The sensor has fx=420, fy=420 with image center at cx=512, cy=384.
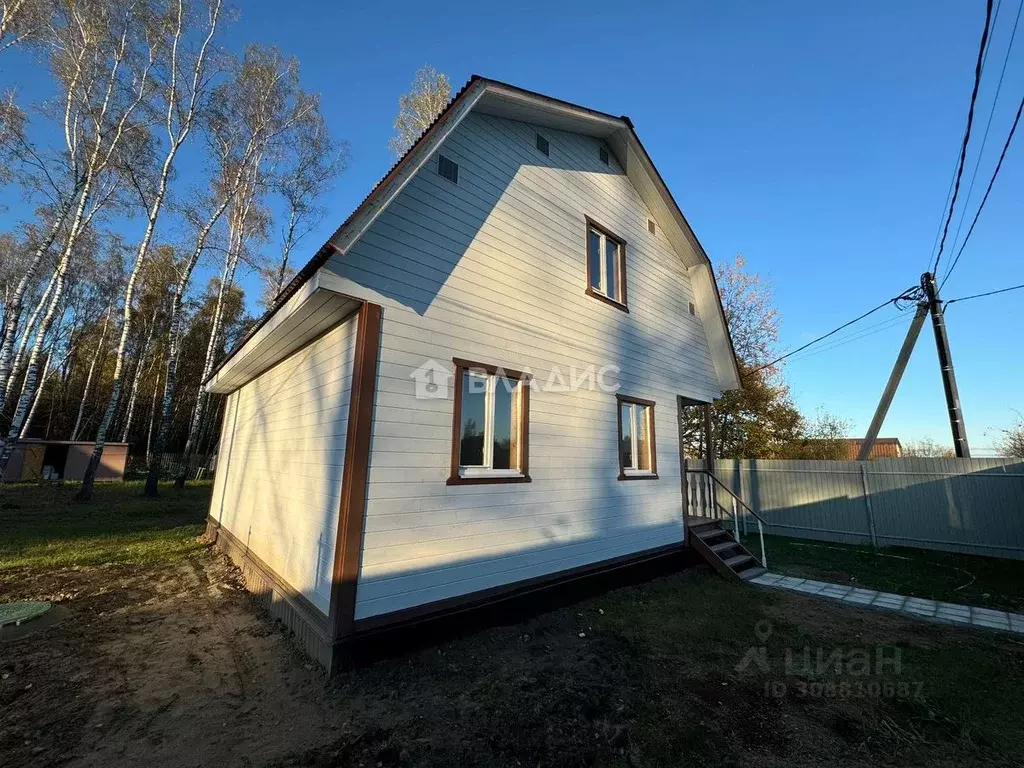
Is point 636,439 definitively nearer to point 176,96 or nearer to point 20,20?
point 20,20

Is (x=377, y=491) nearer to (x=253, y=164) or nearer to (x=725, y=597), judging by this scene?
(x=725, y=597)

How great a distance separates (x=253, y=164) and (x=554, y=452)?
56.6 ft

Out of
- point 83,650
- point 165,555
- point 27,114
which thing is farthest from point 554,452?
point 27,114

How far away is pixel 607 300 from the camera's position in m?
7.36

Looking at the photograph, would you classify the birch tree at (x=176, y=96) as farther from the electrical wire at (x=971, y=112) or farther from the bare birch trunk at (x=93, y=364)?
the electrical wire at (x=971, y=112)

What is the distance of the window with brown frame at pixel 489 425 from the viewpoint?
16.3ft

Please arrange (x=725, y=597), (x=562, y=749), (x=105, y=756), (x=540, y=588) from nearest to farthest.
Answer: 1. (x=105, y=756)
2. (x=562, y=749)
3. (x=540, y=588)
4. (x=725, y=597)

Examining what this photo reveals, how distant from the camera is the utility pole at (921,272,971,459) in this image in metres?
10.4

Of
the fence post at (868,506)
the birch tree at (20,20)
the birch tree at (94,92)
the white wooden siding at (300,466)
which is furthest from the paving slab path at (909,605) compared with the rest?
the birch tree at (20,20)

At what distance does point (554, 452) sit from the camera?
5941 millimetres

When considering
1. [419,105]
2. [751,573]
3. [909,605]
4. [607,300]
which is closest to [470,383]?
[607,300]

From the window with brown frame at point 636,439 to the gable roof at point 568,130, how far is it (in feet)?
11.0

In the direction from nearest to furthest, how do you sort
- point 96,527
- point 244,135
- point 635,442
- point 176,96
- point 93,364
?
point 635,442
point 96,527
point 176,96
point 244,135
point 93,364

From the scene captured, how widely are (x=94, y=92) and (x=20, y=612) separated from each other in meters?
14.5
